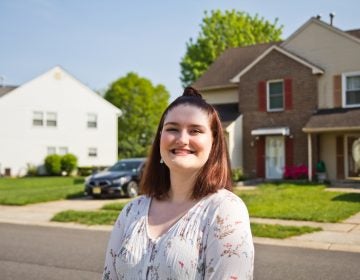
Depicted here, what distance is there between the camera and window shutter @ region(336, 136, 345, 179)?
2239 cm

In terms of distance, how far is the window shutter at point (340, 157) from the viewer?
22.4 meters

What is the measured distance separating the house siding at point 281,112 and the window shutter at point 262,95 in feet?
0.59

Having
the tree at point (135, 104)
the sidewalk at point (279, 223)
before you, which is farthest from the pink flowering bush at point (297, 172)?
the tree at point (135, 104)

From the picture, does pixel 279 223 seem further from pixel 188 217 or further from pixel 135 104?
pixel 135 104

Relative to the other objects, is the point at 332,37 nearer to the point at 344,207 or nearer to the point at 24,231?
the point at 344,207

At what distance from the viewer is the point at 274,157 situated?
24141 mm

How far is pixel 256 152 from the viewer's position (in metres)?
24.6

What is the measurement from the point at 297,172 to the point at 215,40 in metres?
26.6

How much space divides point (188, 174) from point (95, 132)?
37.2 metres

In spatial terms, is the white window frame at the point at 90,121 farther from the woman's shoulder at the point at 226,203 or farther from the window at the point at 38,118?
the woman's shoulder at the point at 226,203

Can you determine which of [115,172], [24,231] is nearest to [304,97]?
[115,172]

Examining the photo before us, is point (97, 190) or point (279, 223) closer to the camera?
point (279, 223)

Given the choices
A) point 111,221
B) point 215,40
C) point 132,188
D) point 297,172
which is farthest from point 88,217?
point 215,40

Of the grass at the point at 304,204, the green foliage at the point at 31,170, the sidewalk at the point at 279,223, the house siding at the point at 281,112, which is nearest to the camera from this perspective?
the sidewalk at the point at 279,223
